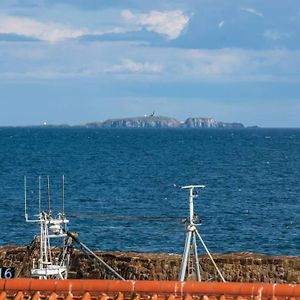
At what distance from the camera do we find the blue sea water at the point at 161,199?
192 ft

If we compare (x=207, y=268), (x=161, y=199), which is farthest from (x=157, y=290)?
(x=161, y=199)

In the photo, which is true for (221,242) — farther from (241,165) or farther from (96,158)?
(96,158)

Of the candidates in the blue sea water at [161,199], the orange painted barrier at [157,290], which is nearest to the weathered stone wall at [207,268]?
the blue sea water at [161,199]

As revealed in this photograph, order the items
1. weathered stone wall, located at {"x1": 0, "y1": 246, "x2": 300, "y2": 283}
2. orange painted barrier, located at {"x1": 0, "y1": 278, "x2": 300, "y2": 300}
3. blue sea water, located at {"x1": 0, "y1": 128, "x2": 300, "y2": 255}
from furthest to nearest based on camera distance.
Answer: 1. blue sea water, located at {"x1": 0, "y1": 128, "x2": 300, "y2": 255}
2. weathered stone wall, located at {"x1": 0, "y1": 246, "x2": 300, "y2": 283}
3. orange painted barrier, located at {"x1": 0, "y1": 278, "x2": 300, "y2": 300}

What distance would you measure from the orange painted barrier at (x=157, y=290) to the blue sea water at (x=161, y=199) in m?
14.1

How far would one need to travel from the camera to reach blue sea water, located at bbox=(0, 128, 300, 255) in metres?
58.4

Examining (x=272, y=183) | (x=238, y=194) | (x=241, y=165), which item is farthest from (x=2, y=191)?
(x=241, y=165)

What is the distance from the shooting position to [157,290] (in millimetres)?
16172

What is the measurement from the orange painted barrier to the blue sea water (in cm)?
1405

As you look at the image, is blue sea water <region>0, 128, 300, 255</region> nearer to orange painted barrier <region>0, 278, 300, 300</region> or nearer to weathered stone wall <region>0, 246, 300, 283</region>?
weathered stone wall <region>0, 246, 300, 283</region>

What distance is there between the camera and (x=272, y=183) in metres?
101

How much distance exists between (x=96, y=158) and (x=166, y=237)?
98365mm

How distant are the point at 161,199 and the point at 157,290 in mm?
67232

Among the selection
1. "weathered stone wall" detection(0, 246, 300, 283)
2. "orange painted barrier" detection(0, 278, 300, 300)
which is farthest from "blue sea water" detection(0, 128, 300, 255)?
"orange painted barrier" detection(0, 278, 300, 300)
